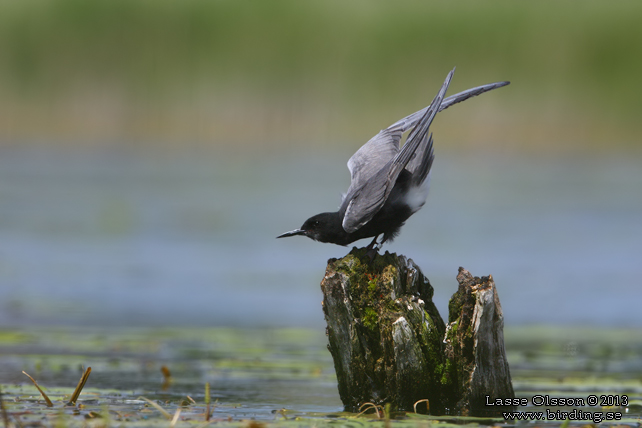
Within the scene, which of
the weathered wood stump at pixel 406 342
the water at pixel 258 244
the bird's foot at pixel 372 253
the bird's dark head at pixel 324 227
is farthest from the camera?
the water at pixel 258 244

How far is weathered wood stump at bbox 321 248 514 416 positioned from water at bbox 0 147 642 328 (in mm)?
4784

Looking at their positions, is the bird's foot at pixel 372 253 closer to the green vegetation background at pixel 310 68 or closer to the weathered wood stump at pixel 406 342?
the weathered wood stump at pixel 406 342

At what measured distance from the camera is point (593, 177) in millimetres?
27250

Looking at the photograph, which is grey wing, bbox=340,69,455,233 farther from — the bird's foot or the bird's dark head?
the bird's foot

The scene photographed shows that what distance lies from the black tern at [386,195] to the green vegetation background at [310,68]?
2561 centimetres

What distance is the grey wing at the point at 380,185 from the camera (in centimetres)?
614

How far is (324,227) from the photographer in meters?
6.39

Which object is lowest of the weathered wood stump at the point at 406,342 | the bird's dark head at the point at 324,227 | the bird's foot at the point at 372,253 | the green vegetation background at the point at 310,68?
the weathered wood stump at the point at 406,342

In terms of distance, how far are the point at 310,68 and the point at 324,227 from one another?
3109 centimetres

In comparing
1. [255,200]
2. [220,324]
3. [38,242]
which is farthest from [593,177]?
[220,324]

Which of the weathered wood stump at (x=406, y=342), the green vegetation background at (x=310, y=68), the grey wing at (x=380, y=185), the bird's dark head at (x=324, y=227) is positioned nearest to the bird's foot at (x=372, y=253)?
the weathered wood stump at (x=406, y=342)

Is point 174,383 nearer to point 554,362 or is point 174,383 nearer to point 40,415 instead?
point 40,415

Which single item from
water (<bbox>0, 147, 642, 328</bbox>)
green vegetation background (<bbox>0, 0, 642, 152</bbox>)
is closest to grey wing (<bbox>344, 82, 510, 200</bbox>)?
water (<bbox>0, 147, 642, 328</bbox>)

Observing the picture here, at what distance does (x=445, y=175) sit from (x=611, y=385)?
72.1ft
